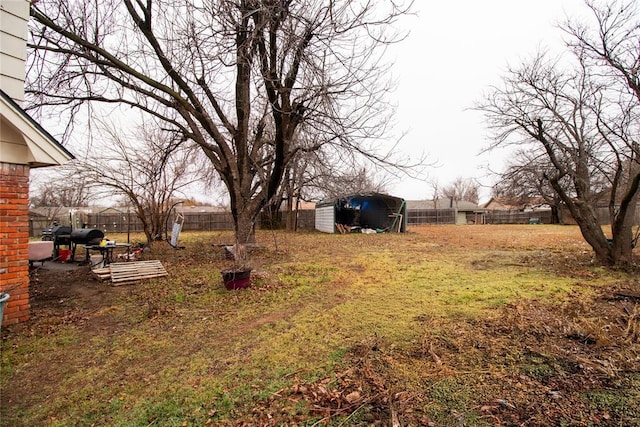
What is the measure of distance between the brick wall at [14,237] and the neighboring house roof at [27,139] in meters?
0.15

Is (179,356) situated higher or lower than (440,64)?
lower

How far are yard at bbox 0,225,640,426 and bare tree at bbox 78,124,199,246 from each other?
5.00 m

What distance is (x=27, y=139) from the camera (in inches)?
146

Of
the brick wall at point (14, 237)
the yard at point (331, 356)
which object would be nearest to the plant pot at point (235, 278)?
the yard at point (331, 356)

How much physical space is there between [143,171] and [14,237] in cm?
688

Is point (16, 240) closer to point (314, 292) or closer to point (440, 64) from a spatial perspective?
point (314, 292)

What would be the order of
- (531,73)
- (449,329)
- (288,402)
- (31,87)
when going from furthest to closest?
(531,73), (31,87), (449,329), (288,402)

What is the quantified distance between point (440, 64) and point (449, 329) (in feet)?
18.1

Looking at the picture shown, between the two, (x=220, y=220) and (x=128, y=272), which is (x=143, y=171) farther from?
(x=220, y=220)

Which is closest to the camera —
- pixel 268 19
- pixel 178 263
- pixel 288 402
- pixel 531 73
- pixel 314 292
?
pixel 288 402

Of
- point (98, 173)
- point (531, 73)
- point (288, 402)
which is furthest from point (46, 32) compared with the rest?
point (531, 73)

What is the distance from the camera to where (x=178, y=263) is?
8.07 m

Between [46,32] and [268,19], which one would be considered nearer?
[268,19]

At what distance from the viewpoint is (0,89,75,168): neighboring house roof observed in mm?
3445
